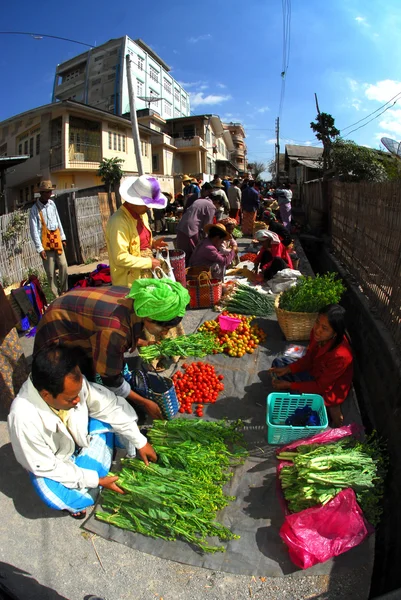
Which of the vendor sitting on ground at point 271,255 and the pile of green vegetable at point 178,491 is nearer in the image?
the pile of green vegetable at point 178,491

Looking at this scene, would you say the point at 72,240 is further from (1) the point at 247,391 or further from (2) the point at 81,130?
(2) the point at 81,130

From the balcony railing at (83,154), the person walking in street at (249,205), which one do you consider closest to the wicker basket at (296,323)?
the person walking in street at (249,205)

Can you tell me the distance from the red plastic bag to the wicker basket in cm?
225

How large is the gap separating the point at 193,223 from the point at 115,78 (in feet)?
131

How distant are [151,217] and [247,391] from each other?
9960mm

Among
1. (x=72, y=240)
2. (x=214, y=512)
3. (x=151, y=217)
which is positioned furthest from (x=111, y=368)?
(x=151, y=217)

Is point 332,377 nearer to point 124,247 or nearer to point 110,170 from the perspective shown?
point 124,247

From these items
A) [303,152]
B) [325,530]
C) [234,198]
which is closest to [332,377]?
[325,530]

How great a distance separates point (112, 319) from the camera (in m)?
2.27

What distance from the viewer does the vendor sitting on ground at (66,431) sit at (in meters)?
1.96

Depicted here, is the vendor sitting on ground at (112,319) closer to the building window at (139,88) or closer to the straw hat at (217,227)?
the straw hat at (217,227)

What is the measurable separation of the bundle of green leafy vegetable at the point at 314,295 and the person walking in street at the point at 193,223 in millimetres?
2539

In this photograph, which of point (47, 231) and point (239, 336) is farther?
point (47, 231)

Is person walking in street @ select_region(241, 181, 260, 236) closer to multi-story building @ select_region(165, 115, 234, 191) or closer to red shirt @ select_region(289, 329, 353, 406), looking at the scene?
red shirt @ select_region(289, 329, 353, 406)
